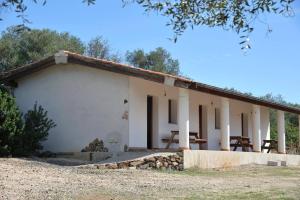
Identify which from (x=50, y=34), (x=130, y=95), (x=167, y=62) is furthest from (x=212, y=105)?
(x=167, y=62)

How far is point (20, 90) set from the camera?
2033cm

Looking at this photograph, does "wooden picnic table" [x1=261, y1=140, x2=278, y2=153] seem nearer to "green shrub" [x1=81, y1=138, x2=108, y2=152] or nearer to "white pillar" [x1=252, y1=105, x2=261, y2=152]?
"white pillar" [x1=252, y1=105, x2=261, y2=152]

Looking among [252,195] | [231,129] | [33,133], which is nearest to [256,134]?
[231,129]

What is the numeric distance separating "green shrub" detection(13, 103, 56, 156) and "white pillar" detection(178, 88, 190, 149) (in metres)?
4.90

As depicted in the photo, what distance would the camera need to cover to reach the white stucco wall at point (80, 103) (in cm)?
1744

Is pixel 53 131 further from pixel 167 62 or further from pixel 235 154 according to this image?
pixel 167 62

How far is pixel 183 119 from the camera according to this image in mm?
16422

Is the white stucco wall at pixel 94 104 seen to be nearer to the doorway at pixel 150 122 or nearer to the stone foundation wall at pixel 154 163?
the doorway at pixel 150 122

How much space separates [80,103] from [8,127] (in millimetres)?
3006

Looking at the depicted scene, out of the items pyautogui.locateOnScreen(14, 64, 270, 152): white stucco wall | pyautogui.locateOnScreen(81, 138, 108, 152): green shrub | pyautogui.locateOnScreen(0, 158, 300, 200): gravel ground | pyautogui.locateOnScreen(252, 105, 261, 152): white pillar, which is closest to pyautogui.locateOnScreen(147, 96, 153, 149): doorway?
pyautogui.locateOnScreen(14, 64, 270, 152): white stucco wall

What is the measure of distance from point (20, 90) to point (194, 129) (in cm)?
739

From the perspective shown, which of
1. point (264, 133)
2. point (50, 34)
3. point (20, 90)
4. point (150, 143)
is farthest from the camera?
point (50, 34)

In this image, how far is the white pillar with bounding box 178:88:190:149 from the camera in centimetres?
1630

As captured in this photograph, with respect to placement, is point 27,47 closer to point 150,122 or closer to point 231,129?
point 231,129
